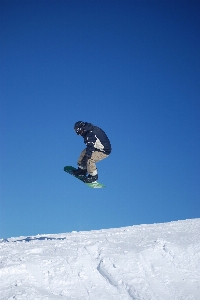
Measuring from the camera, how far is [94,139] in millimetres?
10438

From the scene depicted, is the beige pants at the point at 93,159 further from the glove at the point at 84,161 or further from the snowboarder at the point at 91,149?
the glove at the point at 84,161

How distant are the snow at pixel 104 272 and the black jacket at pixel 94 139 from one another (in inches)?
135

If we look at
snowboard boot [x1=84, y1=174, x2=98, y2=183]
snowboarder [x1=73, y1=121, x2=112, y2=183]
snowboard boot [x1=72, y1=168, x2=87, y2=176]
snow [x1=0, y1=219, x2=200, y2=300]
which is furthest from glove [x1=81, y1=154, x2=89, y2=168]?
snow [x1=0, y1=219, x2=200, y2=300]

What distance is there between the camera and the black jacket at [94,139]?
33.8 feet

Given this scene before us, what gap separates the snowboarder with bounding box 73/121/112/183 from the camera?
10.3 meters

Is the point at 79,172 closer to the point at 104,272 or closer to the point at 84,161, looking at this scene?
the point at 84,161

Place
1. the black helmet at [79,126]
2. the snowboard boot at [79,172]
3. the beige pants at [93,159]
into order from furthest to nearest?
the snowboard boot at [79,172], the beige pants at [93,159], the black helmet at [79,126]

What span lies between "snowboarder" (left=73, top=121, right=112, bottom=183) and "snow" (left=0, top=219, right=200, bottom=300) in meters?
3.13

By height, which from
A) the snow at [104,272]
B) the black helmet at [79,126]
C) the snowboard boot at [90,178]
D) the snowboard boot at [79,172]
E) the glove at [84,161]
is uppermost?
the black helmet at [79,126]

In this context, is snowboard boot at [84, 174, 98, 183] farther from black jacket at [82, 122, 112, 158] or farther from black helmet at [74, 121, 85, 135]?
black helmet at [74, 121, 85, 135]

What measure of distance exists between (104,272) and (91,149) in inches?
181

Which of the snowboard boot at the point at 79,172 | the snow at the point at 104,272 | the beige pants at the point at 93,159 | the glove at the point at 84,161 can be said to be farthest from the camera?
the snowboard boot at the point at 79,172

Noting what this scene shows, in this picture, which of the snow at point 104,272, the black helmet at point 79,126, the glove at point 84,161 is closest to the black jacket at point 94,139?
the black helmet at point 79,126

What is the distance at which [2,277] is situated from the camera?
667 centimetres
